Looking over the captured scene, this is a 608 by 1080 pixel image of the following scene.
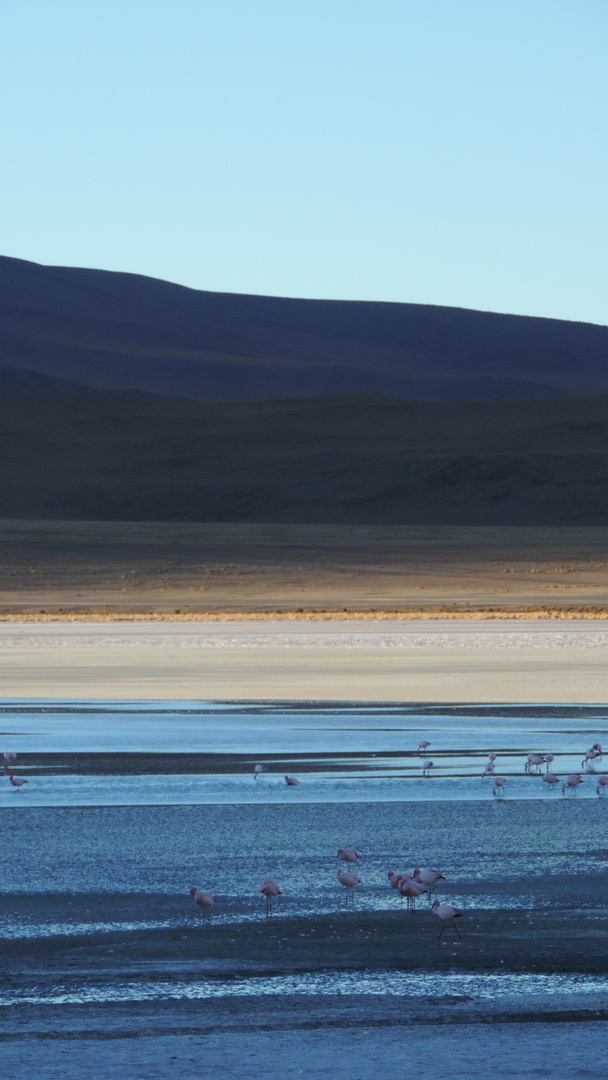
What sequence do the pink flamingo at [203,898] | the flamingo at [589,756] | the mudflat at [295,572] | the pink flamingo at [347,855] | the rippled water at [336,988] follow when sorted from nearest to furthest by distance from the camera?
the rippled water at [336,988] → the pink flamingo at [203,898] → the pink flamingo at [347,855] → the flamingo at [589,756] → the mudflat at [295,572]

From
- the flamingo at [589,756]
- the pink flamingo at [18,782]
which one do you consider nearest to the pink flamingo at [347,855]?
the pink flamingo at [18,782]

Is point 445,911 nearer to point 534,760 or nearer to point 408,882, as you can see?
point 408,882

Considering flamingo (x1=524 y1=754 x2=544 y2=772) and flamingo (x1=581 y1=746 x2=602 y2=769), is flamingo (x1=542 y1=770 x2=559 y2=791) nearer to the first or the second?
flamingo (x1=524 y1=754 x2=544 y2=772)

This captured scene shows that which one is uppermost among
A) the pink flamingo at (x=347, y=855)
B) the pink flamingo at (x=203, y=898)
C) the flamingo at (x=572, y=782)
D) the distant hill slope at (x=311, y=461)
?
the distant hill slope at (x=311, y=461)

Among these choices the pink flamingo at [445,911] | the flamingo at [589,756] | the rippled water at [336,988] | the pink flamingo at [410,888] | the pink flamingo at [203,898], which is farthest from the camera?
the flamingo at [589,756]

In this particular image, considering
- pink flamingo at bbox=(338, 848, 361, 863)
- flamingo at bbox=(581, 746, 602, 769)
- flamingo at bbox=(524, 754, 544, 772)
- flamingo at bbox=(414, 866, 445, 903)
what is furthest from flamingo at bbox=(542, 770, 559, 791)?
→ flamingo at bbox=(414, 866, 445, 903)

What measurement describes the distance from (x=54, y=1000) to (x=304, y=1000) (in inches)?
31.8

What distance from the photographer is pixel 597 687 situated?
1634cm

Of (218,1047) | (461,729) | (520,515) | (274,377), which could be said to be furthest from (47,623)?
(274,377)

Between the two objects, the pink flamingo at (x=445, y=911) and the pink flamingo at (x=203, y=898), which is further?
the pink flamingo at (x=203, y=898)

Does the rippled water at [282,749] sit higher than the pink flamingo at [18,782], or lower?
higher

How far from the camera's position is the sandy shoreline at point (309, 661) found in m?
15.9

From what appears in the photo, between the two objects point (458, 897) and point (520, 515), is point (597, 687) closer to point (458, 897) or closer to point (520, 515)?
point (458, 897)

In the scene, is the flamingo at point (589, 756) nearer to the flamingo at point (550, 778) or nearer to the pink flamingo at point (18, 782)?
the flamingo at point (550, 778)
